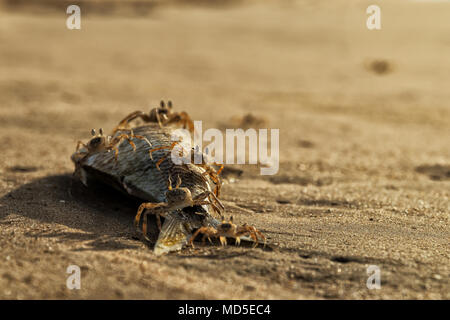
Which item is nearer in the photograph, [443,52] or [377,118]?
[377,118]

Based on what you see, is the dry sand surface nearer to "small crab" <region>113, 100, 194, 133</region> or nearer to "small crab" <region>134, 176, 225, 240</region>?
"small crab" <region>134, 176, 225, 240</region>

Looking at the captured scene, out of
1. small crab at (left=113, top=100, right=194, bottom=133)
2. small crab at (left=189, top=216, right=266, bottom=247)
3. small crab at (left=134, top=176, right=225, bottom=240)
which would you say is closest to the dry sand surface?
small crab at (left=189, top=216, right=266, bottom=247)

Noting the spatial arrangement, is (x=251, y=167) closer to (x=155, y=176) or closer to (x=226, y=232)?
(x=155, y=176)

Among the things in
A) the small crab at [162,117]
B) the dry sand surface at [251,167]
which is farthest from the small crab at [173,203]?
the small crab at [162,117]

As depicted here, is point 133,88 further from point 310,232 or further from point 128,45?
point 310,232

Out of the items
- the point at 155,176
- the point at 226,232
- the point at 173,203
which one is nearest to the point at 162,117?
the point at 155,176

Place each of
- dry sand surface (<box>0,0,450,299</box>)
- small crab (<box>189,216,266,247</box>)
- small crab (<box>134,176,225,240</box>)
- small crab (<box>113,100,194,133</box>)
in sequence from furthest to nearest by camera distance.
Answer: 1. small crab (<box>113,100,194,133</box>)
2. small crab (<box>134,176,225,240</box>)
3. small crab (<box>189,216,266,247</box>)
4. dry sand surface (<box>0,0,450,299</box>)

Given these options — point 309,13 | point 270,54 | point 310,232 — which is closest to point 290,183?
point 310,232

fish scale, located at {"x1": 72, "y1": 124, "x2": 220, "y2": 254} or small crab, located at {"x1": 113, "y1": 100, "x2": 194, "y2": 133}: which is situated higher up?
small crab, located at {"x1": 113, "y1": 100, "x2": 194, "y2": 133}
